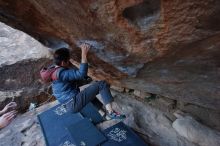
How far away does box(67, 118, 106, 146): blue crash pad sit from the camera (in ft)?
12.1

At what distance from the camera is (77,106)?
12.3 feet

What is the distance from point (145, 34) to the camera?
7.22 feet

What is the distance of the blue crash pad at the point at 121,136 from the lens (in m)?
3.56

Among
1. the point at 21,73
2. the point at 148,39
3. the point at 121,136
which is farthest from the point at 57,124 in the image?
the point at 148,39

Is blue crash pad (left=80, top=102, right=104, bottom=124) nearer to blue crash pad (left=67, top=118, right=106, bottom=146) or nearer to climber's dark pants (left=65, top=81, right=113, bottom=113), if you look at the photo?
blue crash pad (left=67, top=118, right=106, bottom=146)

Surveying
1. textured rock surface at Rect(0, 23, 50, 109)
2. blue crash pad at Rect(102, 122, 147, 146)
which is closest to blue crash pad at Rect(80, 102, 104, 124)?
blue crash pad at Rect(102, 122, 147, 146)

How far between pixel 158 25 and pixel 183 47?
34 centimetres

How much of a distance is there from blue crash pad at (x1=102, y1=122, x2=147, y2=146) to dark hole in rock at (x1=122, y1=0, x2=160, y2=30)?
1.95 m

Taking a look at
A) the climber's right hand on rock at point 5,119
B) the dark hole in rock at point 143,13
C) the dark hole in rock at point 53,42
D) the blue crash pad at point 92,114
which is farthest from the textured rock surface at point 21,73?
the dark hole in rock at point 143,13

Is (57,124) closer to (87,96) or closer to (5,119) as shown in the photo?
(87,96)

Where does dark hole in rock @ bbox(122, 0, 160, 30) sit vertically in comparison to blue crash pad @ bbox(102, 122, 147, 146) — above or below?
above

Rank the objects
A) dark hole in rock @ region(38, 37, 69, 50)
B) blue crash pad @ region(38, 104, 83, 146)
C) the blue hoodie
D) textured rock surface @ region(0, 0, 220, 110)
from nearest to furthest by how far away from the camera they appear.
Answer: textured rock surface @ region(0, 0, 220, 110) → dark hole in rock @ region(38, 37, 69, 50) → the blue hoodie → blue crash pad @ region(38, 104, 83, 146)

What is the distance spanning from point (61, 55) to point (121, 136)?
141cm

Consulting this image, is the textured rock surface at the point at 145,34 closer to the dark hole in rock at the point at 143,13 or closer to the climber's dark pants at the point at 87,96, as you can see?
the dark hole in rock at the point at 143,13
